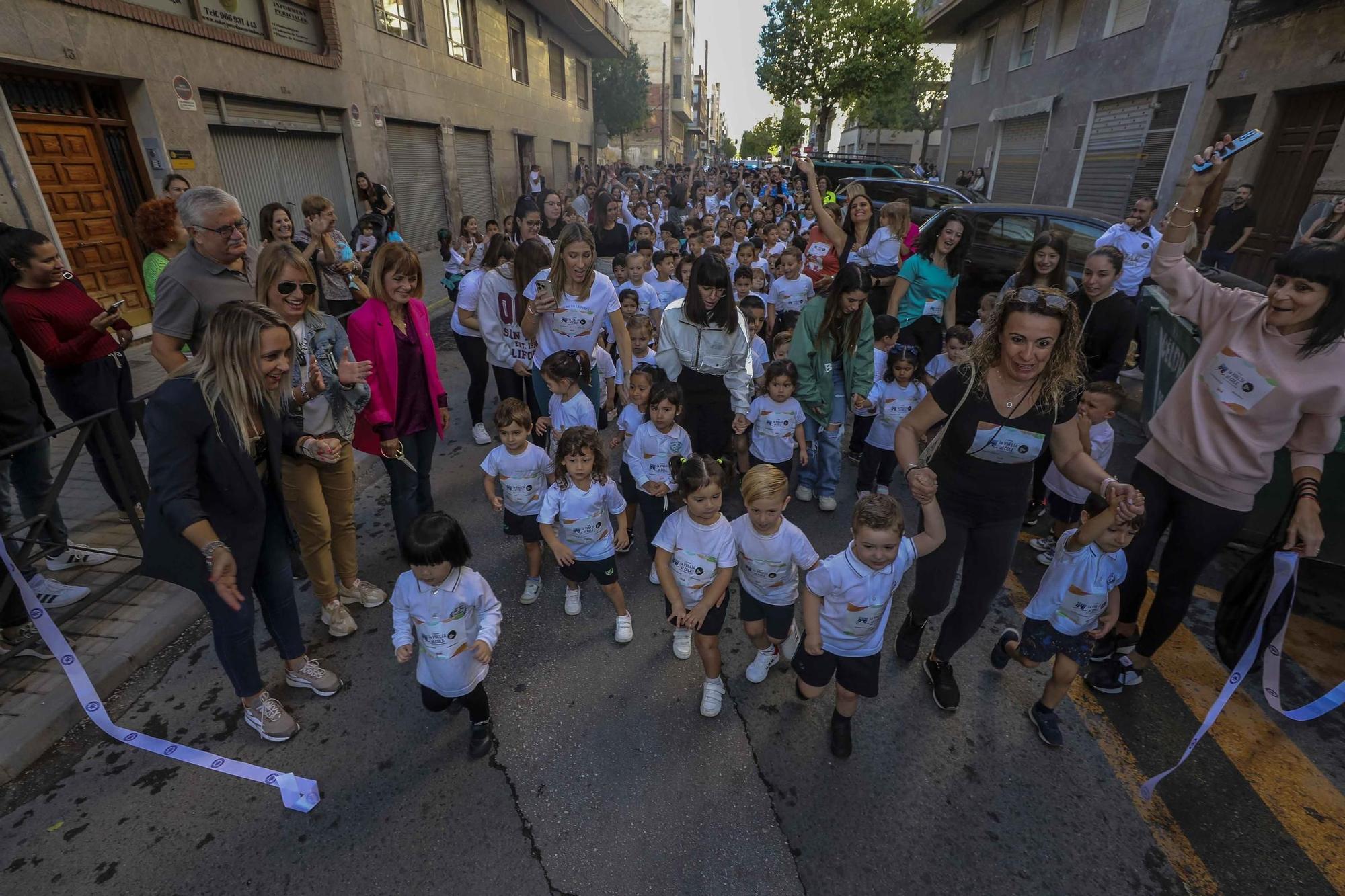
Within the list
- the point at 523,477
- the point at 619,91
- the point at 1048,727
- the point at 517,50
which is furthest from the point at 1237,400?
the point at 619,91

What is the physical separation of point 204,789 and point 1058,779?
3703mm

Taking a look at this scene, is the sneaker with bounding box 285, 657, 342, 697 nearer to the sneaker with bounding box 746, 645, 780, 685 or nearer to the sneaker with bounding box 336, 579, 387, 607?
the sneaker with bounding box 336, 579, 387, 607

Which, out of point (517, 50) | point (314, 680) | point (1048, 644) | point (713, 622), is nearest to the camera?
point (1048, 644)

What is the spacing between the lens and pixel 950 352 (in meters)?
4.81

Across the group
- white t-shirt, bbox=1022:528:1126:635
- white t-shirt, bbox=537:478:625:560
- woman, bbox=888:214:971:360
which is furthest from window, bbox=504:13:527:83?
white t-shirt, bbox=1022:528:1126:635

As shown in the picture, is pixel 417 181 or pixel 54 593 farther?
pixel 417 181

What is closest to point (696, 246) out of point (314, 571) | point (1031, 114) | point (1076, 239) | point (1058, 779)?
point (1076, 239)

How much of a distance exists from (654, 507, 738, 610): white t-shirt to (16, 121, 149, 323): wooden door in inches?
336

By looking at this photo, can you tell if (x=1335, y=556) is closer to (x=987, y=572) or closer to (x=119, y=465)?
(x=987, y=572)

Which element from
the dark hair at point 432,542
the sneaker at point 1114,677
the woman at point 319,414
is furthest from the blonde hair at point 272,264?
the sneaker at point 1114,677

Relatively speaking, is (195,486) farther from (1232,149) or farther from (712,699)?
(1232,149)

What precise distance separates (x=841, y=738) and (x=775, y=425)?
220 cm

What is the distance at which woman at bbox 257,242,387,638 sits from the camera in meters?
2.96

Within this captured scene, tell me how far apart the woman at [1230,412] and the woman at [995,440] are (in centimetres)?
60
